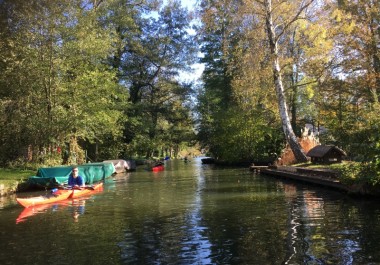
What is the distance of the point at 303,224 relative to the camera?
10.6 meters

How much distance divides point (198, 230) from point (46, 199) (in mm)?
8517

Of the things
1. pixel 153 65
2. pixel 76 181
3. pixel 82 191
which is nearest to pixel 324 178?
pixel 82 191

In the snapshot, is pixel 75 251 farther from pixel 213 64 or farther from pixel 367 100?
pixel 213 64

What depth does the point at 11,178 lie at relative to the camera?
21391 mm

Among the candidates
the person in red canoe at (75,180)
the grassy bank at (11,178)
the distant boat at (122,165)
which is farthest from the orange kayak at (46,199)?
the distant boat at (122,165)

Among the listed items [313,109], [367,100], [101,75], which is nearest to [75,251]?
[101,75]

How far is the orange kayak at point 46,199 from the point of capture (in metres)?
15.0

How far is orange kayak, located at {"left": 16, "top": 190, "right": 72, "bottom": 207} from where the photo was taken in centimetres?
1495

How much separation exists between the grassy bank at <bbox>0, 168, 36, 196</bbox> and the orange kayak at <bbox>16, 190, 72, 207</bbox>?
12.8ft

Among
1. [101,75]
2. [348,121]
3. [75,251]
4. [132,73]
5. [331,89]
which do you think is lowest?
[75,251]

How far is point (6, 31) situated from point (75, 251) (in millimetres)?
21672

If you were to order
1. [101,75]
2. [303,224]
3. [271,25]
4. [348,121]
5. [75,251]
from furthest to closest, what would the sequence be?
1. [101,75]
2. [348,121]
3. [271,25]
4. [303,224]
5. [75,251]

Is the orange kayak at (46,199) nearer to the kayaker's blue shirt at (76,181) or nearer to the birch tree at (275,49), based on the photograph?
the kayaker's blue shirt at (76,181)

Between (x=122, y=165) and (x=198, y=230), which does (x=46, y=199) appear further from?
(x=122, y=165)
